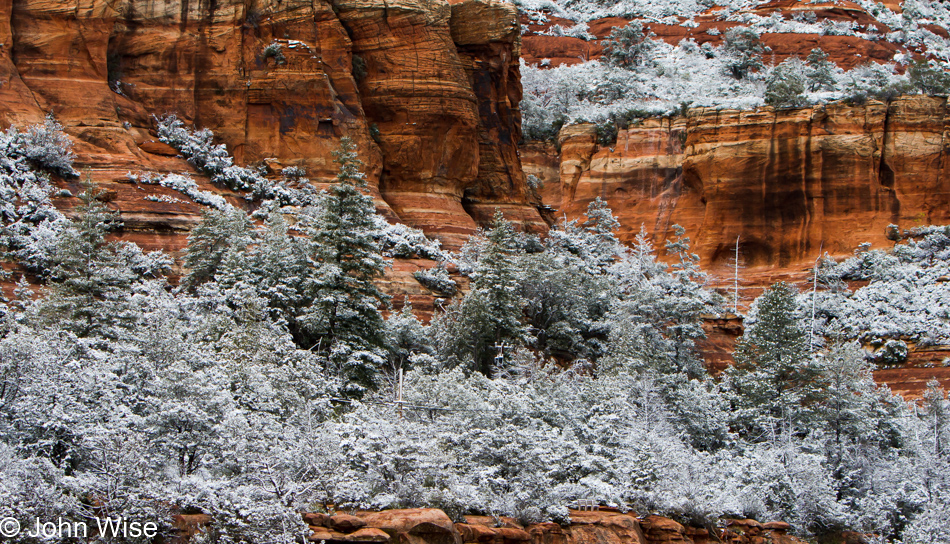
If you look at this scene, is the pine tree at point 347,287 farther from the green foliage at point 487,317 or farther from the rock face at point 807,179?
the rock face at point 807,179

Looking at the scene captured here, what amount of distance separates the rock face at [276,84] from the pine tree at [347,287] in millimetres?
8306

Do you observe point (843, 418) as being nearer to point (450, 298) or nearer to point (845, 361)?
point (845, 361)

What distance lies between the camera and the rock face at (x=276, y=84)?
129 ft

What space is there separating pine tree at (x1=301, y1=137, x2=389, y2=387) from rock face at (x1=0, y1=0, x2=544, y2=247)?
27.3 feet

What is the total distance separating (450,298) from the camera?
3869cm

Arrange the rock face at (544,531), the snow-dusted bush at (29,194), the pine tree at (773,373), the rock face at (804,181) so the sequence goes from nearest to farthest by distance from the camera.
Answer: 1. the rock face at (544,531)
2. the snow-dusted bush at (29,194)
3. the pine tree at (773,373)
4. the rock face at (804,181)

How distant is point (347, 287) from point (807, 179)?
3982 centimetres

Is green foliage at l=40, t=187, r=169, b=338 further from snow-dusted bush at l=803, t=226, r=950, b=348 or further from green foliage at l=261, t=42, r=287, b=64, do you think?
snow-dusted bush at l=803, t=226, r=950, b=348

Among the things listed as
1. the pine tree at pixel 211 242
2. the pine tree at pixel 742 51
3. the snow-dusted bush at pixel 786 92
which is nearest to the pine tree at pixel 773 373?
the pine tree at pixel 211 242

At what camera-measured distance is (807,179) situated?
2362 inches

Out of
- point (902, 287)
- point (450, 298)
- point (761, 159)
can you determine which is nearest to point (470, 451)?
point (450, 298)

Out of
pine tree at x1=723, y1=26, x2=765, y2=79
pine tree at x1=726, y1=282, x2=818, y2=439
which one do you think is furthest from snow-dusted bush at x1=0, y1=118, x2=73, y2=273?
pine tree at x1=723, y1=26, x2=765, y2=79

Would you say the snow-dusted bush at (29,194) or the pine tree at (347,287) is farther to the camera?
the snow-dusted bush at (29,194)

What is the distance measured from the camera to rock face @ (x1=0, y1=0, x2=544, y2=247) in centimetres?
3919
